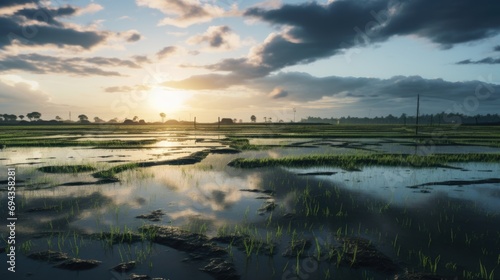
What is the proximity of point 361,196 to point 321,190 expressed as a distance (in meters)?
1.55

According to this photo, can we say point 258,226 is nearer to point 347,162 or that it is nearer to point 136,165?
point 136,165

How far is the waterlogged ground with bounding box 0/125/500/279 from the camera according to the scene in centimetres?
582

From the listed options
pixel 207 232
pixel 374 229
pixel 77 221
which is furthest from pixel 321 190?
pixel 77 221

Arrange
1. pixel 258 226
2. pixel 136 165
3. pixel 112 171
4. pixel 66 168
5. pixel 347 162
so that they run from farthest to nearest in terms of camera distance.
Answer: pixel 347 162
pixel 136 165
pixel 66 168
pixel 112 171
pixel 258 226

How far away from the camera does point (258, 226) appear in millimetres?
8141

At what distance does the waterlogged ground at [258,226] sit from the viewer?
5824 millimetres

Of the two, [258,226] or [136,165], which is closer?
[258,226]

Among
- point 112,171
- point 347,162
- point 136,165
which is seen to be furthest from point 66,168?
point 347,162

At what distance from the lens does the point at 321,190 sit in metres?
12.3

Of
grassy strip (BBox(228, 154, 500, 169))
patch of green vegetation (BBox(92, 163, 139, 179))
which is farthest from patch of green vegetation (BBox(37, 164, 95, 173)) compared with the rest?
grassy strip (BBox(228, 154, 500, 169))

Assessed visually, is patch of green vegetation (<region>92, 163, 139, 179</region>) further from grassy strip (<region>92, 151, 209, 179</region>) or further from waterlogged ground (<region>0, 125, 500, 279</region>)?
waterlogged ground (<region>0, 125, 500, 279</region>)

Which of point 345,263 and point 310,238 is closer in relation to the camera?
point 345,263

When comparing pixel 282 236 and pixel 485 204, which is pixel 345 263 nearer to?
pixel 282 236

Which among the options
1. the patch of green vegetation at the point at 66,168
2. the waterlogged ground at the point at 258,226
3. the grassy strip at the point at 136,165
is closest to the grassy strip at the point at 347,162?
the grassy strip at the point at 136,165
